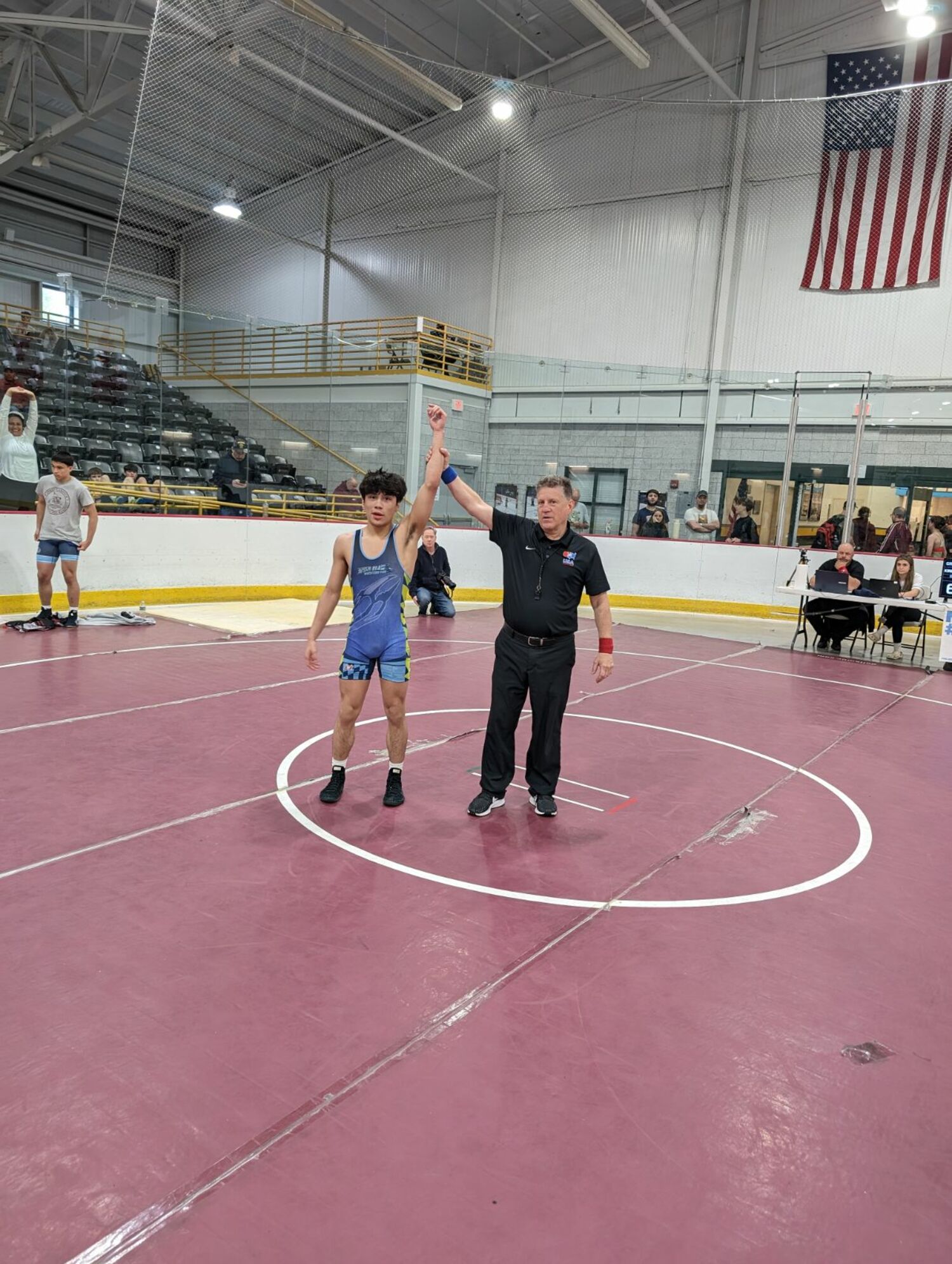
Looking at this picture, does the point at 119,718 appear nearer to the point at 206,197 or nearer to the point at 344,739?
the point at 344,739

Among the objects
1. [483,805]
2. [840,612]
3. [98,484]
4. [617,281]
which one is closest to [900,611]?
[840,612]

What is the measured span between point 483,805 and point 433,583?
27.9 ft

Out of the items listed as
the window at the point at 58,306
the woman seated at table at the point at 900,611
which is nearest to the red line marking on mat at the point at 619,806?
the woman seated at table at the point at 900,611

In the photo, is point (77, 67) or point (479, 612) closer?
point (479, 612)

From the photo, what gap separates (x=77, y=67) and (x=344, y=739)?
19.6 m

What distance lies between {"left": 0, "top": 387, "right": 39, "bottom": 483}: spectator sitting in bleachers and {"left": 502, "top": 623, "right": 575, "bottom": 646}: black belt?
29.8ft

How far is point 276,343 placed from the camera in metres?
16.2

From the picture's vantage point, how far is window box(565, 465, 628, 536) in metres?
17.6

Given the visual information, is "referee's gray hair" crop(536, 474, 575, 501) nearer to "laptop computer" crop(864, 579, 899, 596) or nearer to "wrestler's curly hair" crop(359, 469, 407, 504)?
"wrestler's curly hair" crop(359, 469, 407, 504)

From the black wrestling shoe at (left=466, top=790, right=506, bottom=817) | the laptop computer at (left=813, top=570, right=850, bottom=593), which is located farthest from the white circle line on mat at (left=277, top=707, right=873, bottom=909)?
the laptop computer at (left=813, top=570, right=850, bottom=593)

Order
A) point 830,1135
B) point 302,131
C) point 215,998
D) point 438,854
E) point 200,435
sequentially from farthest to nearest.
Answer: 1. point 302,131
2. point 200,435
3. point 438,854
4. point 215,998
5. point 830,1135

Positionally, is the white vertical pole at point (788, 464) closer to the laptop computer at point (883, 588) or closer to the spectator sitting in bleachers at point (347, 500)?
the laptop computer at point (883, 588)

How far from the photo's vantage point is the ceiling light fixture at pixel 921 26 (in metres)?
15.8

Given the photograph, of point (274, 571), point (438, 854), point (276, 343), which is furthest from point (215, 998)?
point (276, 343)
